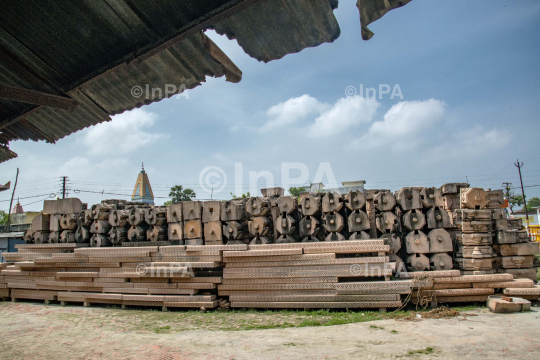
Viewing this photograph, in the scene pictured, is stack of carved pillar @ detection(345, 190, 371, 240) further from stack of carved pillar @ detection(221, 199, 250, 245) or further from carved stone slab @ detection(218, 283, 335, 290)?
stack of carved pillar @ detection(221, 199, 250, 245)

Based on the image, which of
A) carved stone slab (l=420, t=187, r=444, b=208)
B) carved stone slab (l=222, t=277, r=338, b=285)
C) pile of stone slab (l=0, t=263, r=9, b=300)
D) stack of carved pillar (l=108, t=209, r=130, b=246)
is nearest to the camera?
carved stone slab (l=222, t=277, r=338, b=285)

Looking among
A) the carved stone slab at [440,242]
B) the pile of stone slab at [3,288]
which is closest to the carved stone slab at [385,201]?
the carved stone slab at [440,242]

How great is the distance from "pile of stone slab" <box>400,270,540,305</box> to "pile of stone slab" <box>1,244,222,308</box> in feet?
12.0

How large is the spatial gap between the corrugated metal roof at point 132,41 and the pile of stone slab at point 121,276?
12.5 ft

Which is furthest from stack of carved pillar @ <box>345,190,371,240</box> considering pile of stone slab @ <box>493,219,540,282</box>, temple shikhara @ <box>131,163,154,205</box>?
temple shikhara @ <box>131,163,154,205</box>

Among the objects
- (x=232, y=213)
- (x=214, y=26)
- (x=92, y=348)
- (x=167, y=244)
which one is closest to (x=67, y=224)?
(x=167, y=244)

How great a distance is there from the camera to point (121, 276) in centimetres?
725

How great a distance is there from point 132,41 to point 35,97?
1095mm

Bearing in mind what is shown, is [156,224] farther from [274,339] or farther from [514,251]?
[514,251]

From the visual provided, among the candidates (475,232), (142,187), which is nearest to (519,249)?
(475,232)

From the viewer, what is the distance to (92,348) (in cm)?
471

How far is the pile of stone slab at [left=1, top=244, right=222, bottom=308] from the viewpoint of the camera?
268 inches

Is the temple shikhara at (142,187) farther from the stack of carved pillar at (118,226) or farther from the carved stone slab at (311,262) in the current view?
the carved stone slab at (311,262)

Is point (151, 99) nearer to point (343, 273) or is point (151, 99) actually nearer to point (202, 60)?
point (202, 60)
